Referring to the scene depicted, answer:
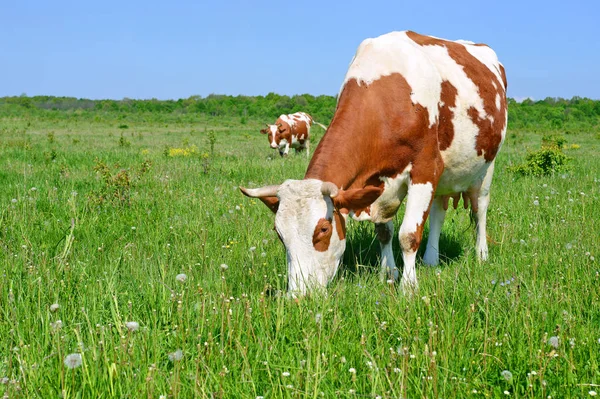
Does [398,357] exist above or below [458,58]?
below

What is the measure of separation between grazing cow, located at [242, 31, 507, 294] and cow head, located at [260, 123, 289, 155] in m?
15.3

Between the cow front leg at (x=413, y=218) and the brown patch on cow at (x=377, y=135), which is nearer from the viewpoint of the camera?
the brown patch on cow at (x=377, y=135)

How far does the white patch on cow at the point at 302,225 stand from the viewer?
4105 mm

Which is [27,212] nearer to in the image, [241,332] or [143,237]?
[143,237]

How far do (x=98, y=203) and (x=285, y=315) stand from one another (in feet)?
14.4

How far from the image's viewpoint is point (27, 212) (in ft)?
21.1

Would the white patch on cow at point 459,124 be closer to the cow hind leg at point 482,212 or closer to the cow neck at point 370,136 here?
the cow neck at point 370,136

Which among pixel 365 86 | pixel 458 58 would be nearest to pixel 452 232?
pixel 458 58

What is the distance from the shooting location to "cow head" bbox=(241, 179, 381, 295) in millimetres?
4105

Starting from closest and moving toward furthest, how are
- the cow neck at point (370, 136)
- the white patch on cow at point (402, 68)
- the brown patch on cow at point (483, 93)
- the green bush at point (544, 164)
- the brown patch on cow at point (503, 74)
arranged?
the cow neck at point (370, 136)
the white patch on cow at point (402, 68)
the brown patch on cow at point (483, 93)
the brown patch on cow at point (503, 74)
the green bush at point (544, 164)

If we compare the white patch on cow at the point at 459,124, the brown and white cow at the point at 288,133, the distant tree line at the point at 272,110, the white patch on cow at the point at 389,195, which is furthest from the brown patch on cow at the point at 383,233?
the distant tree line at the point at 272,110

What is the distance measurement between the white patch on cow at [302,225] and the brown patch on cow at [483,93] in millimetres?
2303

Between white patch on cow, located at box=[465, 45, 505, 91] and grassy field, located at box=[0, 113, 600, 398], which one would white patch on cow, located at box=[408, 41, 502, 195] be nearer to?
white patch on cow, located at box=[465, 45, 505, 91]

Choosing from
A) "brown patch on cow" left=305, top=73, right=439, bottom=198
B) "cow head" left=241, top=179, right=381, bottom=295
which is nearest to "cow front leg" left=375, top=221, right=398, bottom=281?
"brown patch on cow" left=305, top=73, right=439, bottom=198
